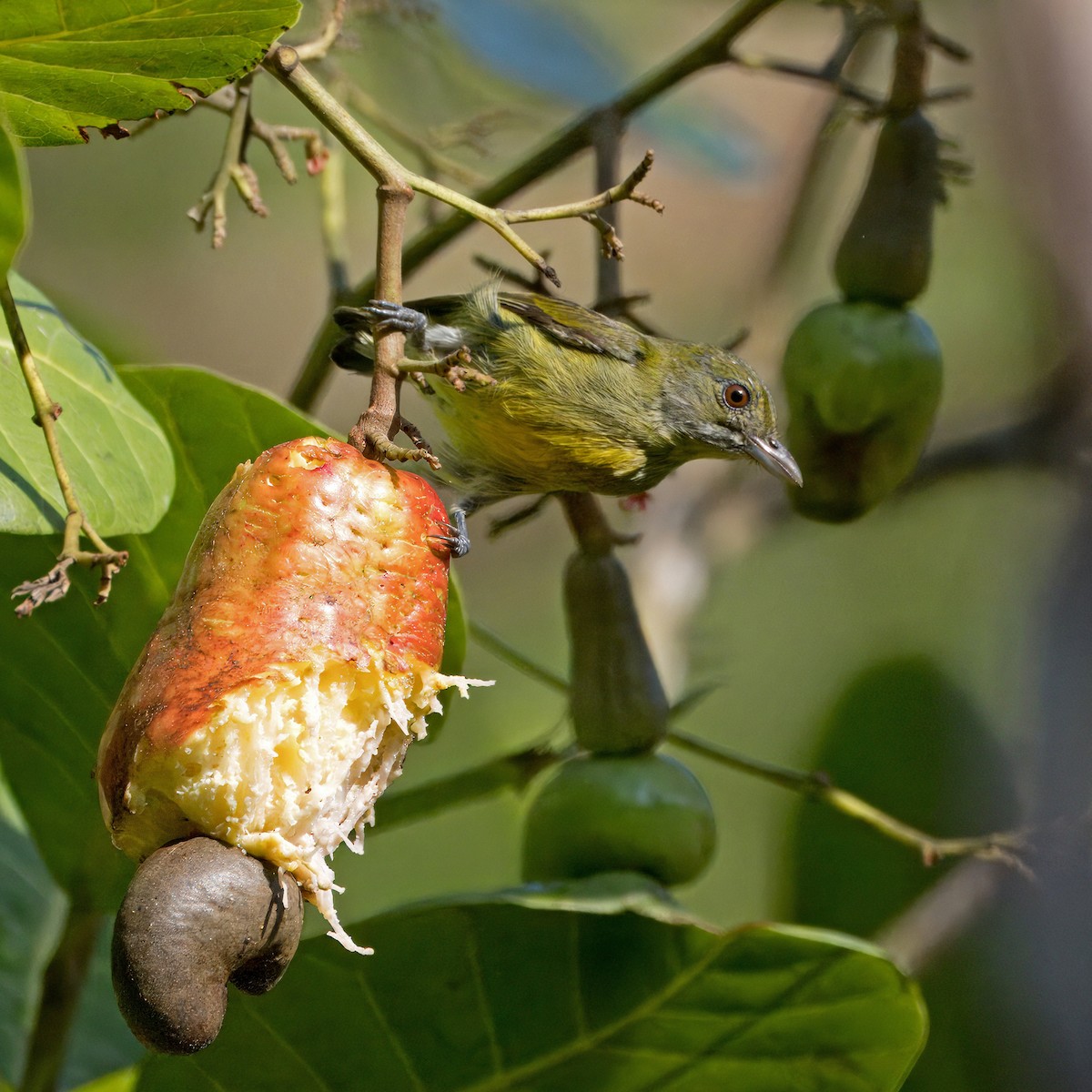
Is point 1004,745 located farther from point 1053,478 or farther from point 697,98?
point 697,98

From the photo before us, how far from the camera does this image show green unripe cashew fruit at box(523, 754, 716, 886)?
1391mm

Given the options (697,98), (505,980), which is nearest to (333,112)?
(505,980)

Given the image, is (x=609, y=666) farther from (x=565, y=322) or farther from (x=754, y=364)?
(x=754, y=364)

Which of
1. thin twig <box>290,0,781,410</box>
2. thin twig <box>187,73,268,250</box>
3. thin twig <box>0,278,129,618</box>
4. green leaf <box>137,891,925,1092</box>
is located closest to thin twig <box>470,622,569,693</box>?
thin twig <box>290,0,781,410</box>

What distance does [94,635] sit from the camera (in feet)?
3.92

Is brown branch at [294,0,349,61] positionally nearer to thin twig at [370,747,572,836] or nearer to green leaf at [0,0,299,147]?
green leaf at [0,0,299,147]

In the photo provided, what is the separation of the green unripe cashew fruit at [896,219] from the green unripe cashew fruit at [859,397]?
0.12 ft

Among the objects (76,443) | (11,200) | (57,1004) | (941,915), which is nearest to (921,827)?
(941,915)

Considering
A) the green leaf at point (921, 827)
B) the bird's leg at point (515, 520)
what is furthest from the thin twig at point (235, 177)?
the green leaf at point (921, 827)

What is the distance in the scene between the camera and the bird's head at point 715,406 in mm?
1940

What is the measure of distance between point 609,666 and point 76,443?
0.66 m

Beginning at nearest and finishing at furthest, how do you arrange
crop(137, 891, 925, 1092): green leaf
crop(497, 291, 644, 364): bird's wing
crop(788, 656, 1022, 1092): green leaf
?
crop(137, 891, 925, 1092): green leaf → crop(497, 291, 644, 364): bird's wing → crop(788, 656, 1022, 1092): green leaf

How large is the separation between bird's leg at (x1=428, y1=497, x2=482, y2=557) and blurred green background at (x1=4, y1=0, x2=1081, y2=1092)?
368 millimetres

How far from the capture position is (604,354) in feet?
6.50
